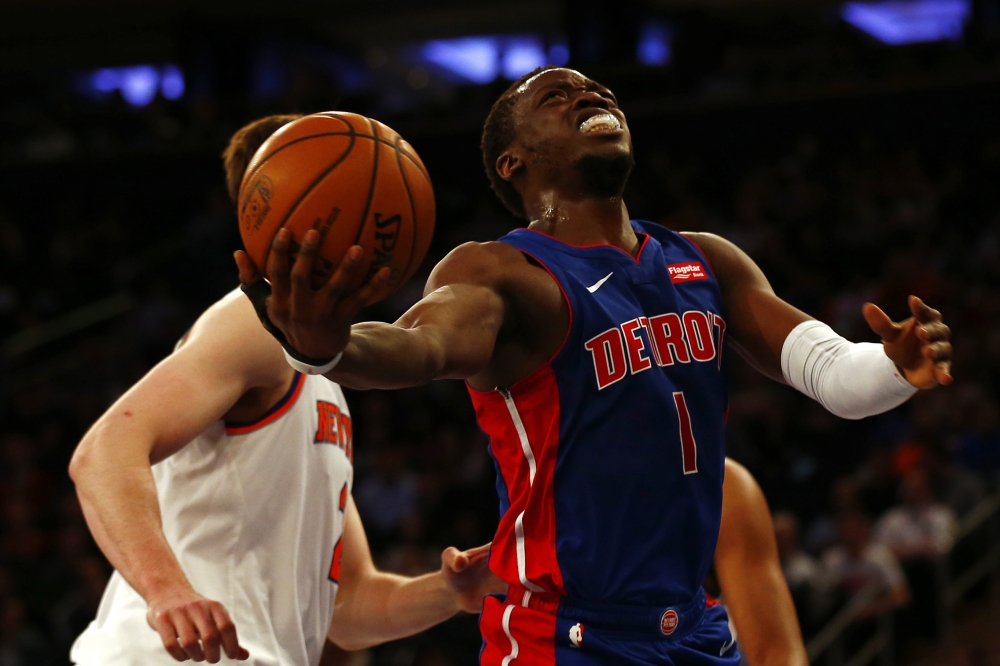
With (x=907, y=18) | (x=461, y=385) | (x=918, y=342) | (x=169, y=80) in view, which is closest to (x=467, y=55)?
(x=169, y=80)

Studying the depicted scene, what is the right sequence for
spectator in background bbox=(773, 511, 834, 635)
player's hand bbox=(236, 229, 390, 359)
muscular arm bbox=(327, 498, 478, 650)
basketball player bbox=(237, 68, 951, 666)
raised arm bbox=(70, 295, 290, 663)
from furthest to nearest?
spectator in background bbox=(773, 511, 834, 635), muscular arm bbox=(327, 498, 478, 650), basketball player bbox=(237, 68, 951, 666), raised arm bbox=(70, 295, 290, 663), player's hand bbox=(236, 229, 390, 359)

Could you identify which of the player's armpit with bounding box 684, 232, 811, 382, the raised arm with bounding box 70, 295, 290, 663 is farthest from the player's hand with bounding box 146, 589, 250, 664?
the player's armpit with bounding box 684, 232, 811, 382

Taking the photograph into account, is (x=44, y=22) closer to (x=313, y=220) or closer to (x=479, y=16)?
(x=479, y=16)

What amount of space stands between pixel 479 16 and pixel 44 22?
21.9 feet

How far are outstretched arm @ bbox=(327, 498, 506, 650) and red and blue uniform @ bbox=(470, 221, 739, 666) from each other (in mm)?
537

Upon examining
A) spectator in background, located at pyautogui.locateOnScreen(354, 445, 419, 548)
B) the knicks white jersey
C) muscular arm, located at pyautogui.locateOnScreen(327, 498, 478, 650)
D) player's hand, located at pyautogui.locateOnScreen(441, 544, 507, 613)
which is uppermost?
the knicks white jersey

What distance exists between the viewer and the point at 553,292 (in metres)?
2.68

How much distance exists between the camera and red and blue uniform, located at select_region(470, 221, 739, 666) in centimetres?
264

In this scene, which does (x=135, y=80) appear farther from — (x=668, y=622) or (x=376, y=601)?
(x=668, y=622)

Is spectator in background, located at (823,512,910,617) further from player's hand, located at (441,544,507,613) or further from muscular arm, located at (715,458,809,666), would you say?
player's hand, located at (441,544,507,613)

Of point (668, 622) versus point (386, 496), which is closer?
point (668, 622)

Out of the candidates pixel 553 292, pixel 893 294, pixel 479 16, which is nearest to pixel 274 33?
pixel 479 16

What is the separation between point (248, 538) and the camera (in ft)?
10.2

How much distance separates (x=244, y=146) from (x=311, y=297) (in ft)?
5.11
